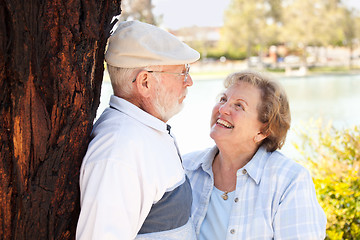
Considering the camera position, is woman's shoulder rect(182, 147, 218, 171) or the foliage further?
the foliage

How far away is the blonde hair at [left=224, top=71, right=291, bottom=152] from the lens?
207 centimetres

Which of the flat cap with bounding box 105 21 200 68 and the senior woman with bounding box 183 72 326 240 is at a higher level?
the flat cap with bounding box 105 21 200 68

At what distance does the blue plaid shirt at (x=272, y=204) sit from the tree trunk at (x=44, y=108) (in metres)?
0.77

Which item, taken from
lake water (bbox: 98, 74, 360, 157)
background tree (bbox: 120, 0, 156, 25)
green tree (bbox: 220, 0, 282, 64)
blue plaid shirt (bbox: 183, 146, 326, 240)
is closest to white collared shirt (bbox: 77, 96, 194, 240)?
blue plaid shirt (bbox: 183, 146, 326, 240)

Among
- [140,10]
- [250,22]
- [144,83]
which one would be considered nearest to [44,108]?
[144,83]

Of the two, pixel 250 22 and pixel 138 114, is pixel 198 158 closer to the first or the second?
pixel 138 114

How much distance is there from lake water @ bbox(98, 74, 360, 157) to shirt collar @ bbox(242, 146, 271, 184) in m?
2.22

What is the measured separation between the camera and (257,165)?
200 cm

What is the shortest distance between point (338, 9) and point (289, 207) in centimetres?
2904

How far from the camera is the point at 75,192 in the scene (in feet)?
4.52

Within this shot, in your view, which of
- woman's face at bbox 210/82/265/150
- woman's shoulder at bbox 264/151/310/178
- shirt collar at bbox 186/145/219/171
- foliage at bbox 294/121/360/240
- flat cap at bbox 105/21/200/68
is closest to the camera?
flat cap at bbox 105/21/200/68

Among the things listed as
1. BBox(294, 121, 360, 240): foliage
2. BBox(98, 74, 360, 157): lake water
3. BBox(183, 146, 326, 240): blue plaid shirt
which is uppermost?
BBox(183, 146, 326, 240): blue plaid shirt

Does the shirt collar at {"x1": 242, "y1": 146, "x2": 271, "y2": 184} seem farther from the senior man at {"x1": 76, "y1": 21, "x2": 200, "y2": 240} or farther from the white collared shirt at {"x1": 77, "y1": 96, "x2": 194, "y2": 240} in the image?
the white collared shirt at {"x1": 77, "y1": 96, "x2": 194, "y2": 240}

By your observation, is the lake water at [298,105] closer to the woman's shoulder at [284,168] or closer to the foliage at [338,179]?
the foliage at [338,179]
